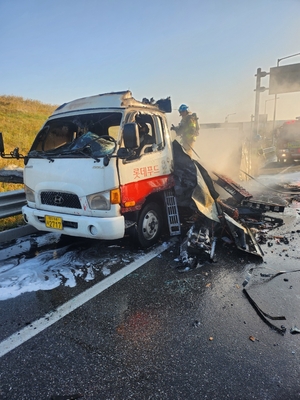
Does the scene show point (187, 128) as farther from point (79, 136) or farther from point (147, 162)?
point (79, 136)

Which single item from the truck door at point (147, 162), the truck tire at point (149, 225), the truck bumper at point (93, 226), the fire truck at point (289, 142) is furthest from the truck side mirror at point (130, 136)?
the fire truck at point (289, 142)

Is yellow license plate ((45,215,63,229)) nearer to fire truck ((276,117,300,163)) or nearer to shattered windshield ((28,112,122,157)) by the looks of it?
shattered windshield ((28,112,122,157))

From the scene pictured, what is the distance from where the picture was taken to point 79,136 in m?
4.50

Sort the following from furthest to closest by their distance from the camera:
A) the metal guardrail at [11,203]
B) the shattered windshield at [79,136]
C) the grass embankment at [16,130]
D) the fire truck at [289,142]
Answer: the fire truck at [289,142], the grass embankment at [16,130], the metal guardrail at [11,203], the shattered windshield at [79,136]

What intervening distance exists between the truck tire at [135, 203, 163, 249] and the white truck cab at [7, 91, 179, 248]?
0.02 meters

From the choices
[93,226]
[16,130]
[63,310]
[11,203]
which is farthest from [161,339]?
[16,130]

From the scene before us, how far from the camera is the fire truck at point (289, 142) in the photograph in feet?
57.2

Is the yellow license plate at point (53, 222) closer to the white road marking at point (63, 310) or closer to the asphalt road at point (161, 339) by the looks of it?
the asphalt road at point (161, 339)

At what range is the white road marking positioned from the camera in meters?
2.52

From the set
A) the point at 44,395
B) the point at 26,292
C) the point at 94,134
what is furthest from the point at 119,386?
the point at 94,134

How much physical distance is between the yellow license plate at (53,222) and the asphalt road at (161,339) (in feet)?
2.73

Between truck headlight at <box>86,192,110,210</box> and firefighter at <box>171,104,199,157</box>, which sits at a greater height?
firefighter at <box>171,104,199,157</box>

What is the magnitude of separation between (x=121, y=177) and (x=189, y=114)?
480 centimetres

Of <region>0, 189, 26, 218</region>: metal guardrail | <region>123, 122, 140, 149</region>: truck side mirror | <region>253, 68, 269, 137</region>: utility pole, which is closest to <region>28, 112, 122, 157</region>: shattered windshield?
<region>123, 122, 140, 149</region>: truck side mirror
